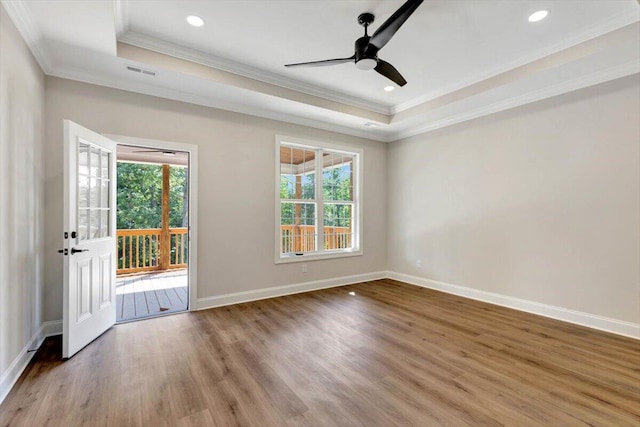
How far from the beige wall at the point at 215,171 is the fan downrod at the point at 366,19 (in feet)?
7.07

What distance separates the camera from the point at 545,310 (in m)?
3.63

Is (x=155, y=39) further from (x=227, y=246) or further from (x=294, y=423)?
(x=294, y=423)

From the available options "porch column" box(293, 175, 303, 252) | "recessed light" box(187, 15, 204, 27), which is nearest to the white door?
"recessed light" box(187, 15, 204, 27)

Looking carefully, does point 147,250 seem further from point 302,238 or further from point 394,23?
point 394,23

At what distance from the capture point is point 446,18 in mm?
2633

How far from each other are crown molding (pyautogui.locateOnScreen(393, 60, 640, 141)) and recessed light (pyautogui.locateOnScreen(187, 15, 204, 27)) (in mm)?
3741

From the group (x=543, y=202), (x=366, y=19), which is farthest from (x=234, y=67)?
(x=543, y=202)

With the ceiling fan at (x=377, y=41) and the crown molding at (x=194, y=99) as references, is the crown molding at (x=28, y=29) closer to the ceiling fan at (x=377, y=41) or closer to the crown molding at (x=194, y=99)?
the crown molding at (x=194, y=99)

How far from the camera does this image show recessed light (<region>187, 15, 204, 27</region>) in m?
2.62

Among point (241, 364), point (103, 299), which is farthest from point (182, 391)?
point (103, 299)

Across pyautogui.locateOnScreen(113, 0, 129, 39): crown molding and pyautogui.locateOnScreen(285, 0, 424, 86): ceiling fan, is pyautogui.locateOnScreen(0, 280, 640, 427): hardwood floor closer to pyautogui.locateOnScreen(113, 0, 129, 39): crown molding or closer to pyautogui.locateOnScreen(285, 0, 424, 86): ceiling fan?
pyautogui.locateOnScreen(285, 0, 424, 86): ceiling fan

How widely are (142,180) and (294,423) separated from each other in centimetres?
713

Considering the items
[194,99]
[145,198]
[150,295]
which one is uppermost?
[194,99]

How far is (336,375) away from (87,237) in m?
2.71
